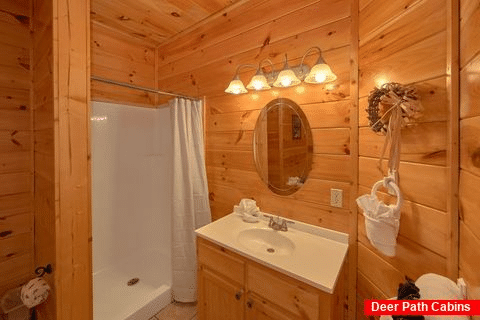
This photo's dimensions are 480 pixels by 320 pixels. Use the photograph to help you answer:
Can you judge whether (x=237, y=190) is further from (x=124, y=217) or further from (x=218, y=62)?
(x=124, y=217)

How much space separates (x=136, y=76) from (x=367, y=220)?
2464mm

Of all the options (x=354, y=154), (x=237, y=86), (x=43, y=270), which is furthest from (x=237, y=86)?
(x=43, y=270)

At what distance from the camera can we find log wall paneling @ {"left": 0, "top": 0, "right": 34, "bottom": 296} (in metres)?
1.50

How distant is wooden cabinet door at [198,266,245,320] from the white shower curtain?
0.47 m

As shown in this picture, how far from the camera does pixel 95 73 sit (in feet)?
6.46

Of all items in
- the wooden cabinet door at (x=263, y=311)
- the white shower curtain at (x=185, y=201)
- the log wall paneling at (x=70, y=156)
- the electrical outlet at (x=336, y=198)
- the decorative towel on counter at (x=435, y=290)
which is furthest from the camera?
the white shower curtain at (x=185, y=201)

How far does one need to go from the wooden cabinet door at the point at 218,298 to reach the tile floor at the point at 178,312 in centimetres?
42

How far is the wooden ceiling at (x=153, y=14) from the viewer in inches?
66.6

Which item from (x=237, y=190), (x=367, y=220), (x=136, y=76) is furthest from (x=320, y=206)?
(x=136, y=76)

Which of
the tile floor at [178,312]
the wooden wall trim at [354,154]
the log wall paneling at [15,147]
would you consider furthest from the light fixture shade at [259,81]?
the tile floor at [178,312]

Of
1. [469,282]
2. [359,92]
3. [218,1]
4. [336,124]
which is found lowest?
[469,282]

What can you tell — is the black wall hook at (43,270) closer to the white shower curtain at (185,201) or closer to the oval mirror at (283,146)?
the white shower curtain at (185,201)

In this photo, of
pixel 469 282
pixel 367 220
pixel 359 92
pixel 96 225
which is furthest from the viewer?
pixel 96 225

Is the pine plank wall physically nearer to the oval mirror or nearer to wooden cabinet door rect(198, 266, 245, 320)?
the oval mirror
